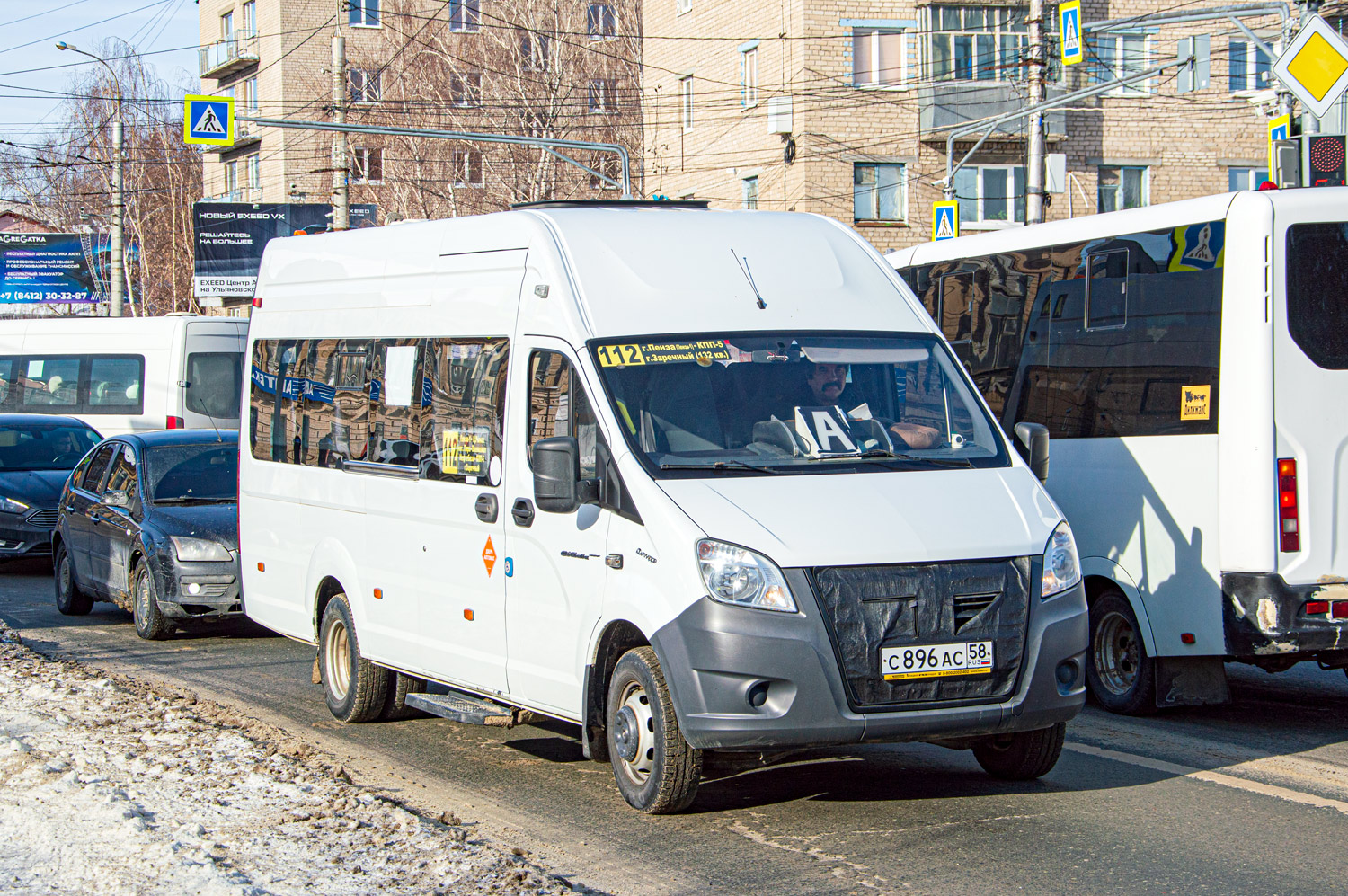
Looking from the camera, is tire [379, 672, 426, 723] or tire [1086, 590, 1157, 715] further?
tire [1086, 590, 1157, 715]

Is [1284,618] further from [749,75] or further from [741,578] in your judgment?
[749,75]

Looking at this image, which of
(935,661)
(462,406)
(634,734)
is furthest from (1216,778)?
(462,406)

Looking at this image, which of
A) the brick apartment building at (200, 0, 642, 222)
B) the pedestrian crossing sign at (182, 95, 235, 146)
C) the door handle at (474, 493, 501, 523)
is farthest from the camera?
the brick apartment building at (200, 0, 642, 222)

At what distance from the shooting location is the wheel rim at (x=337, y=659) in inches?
361

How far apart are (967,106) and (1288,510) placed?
33274mm

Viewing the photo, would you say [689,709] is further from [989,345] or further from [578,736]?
[989,345]

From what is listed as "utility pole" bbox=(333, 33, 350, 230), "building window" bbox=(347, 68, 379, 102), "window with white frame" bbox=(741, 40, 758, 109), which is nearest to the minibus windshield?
"utility pole" bbox=(333, 33, 350, 230)

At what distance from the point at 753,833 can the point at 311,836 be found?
5.69ft

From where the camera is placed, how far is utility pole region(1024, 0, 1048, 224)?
82.8ft

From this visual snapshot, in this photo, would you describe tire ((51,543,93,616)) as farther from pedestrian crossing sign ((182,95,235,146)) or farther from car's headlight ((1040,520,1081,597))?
pedestrian crossing sign ((182,95,235,146))

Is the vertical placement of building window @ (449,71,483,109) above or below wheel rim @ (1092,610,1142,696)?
above

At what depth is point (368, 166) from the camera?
58.2 meters

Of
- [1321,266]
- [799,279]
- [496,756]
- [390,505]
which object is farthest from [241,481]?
[1321,266]

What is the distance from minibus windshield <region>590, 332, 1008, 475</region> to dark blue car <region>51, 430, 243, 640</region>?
20.9 feet
